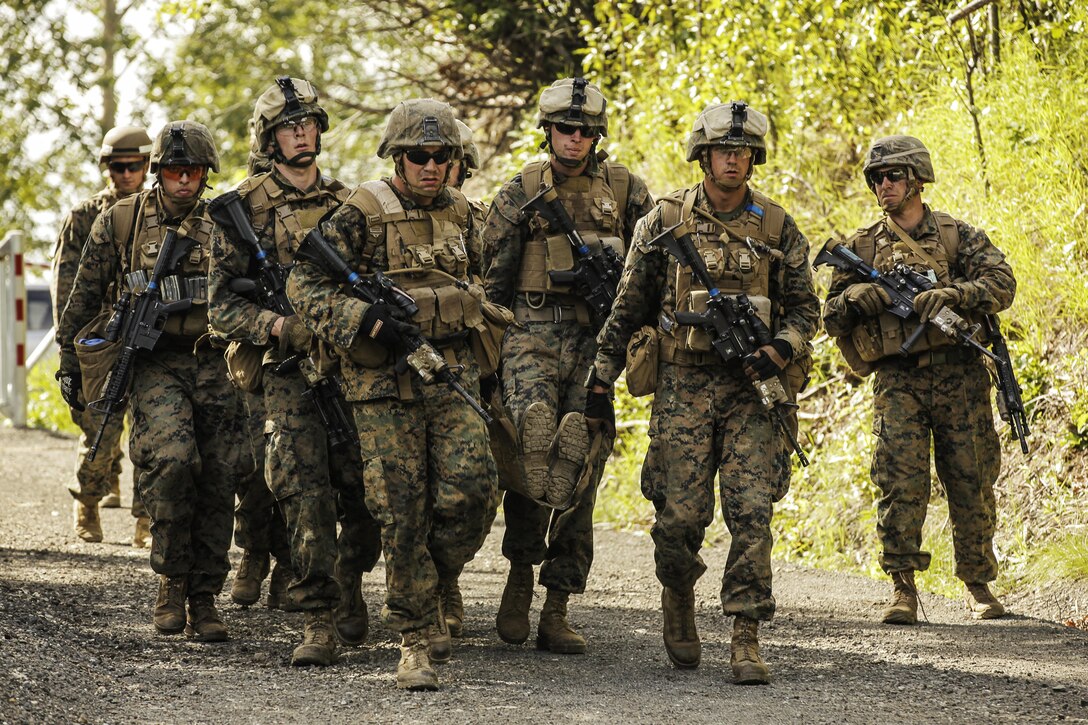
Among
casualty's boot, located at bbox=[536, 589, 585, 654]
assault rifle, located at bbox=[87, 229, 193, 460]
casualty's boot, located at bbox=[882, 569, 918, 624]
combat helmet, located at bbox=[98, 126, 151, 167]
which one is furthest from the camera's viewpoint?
combat helmet, located at bbox=[98, 126, 151, 167]

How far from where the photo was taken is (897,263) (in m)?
7.27

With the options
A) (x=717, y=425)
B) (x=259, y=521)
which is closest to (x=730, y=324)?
(x=717, y=425)

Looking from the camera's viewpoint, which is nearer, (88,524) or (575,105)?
(575,105)

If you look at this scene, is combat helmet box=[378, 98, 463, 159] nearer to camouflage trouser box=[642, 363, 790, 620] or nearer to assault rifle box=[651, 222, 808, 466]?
assault rifle box=[651, 222, 808, 466]

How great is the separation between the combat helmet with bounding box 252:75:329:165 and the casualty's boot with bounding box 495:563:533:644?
2.08 metres

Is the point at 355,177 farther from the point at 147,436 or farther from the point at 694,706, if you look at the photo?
the point at 694,706

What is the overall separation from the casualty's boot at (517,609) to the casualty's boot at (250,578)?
1634 millimetres

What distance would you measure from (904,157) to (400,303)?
2905 millimetres

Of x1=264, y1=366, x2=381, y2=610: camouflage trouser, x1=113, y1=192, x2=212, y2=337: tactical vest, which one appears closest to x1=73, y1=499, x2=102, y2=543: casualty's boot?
x1=113, y1=192, x2=212, y2=337: tactical vest

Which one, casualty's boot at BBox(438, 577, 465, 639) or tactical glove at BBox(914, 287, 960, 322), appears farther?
tactical glove at BBox(914, 287, 960, 322)

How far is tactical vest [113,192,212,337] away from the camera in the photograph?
6859 mm

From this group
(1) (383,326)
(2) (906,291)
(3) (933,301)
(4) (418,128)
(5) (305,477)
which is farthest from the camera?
(2) (906,291)

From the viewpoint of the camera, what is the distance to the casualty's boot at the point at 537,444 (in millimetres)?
6270

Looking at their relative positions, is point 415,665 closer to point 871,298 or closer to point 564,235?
point 564,235
